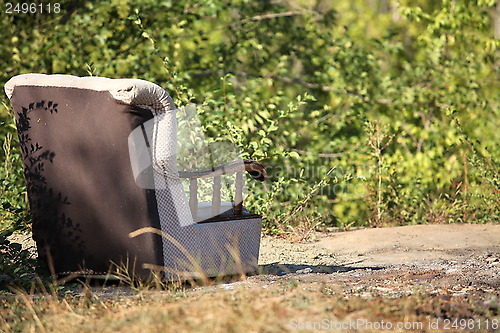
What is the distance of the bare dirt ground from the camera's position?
421 centimetres

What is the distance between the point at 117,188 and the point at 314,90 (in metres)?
7.05

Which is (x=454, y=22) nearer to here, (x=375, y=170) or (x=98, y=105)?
(x=375, y=170)

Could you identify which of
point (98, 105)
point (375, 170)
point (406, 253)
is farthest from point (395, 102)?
point (98, 105)

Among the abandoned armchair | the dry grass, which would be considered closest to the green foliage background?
the abandoned armchair

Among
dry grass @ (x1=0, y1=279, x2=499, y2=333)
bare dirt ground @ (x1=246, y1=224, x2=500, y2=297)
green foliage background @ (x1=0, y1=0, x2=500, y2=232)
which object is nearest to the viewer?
dry grass @ (x1=0, y1=279, x2=499, y2=333)

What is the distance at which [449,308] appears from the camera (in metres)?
3.41

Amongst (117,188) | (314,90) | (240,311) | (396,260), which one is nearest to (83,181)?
(117,188)

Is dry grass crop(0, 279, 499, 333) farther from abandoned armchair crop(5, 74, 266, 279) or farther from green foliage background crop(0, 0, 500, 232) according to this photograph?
green foliage background crop(0, 0, 500, 232)

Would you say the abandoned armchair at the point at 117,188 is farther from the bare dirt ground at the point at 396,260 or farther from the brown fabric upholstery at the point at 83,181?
the bare dirt ground at the point at 396,260

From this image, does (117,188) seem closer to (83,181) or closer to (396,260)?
(83,181)

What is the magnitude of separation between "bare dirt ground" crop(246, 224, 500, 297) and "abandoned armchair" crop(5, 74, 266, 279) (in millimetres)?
455

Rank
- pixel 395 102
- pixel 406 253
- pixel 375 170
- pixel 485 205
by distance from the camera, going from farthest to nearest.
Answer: pixel 395 102 < pixel 375 170 < pixel 485 205 < pixel 406 253

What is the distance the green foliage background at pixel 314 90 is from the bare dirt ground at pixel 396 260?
0.74 meters

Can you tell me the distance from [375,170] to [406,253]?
260 cm
